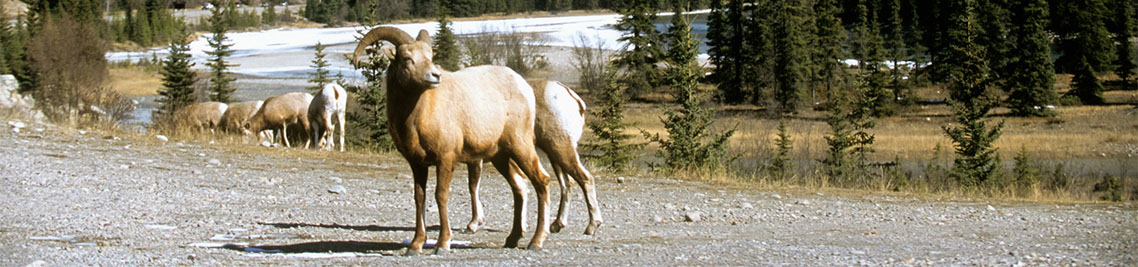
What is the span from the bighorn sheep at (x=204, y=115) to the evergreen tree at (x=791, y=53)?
48900 mm

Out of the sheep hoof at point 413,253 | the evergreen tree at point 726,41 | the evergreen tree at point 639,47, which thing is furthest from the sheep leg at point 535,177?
the evergreen tree at point 726,41

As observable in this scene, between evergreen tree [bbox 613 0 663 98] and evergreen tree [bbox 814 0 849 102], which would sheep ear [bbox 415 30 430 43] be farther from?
evergreen tree [bbox 814 0 849 102]

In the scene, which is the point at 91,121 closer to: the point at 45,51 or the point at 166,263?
the point at 166,263

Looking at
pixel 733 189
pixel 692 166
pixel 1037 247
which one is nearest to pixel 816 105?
pixel 692 166

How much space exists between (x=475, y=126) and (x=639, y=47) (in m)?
76.7

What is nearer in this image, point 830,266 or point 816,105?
point 830,266

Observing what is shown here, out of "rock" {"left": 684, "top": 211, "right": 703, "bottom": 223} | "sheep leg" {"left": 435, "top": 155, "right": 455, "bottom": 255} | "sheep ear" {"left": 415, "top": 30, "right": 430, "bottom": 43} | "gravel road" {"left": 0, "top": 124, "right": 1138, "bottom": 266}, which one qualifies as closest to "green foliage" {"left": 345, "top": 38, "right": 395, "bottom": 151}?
"gravel road" {"left": 0, "top": 124, "right": 1138, "bottom": 266}

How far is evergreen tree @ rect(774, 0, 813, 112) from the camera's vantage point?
268 ft

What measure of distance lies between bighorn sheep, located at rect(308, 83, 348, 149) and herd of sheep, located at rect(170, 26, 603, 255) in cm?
2049

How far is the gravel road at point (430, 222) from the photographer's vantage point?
1017cm

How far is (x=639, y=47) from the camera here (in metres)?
86.6

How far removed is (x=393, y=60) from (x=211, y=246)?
2.47 m

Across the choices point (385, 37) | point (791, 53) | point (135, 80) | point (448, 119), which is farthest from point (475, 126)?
point (135, 80)

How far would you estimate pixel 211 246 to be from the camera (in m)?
10.7
